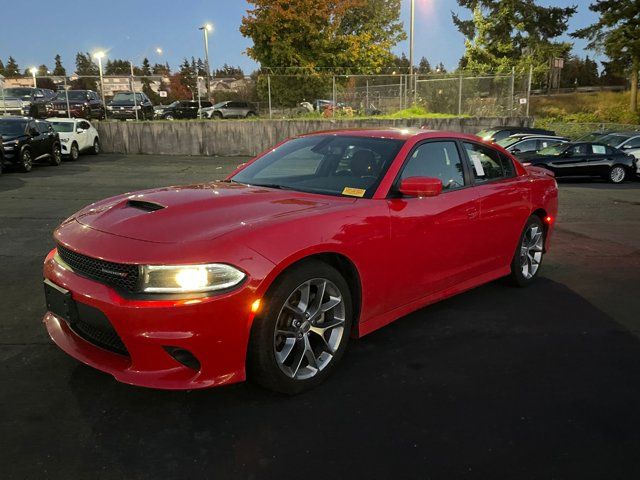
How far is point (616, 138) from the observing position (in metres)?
18.0

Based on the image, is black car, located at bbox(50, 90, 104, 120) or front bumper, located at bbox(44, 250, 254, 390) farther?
black car, located at bbox(50, 90, 104, 120)

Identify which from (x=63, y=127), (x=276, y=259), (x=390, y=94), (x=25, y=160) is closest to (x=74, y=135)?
(x=63, y=127)

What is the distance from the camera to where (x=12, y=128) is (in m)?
16.5

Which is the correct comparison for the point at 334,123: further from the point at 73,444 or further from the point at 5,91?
the point at 73,444

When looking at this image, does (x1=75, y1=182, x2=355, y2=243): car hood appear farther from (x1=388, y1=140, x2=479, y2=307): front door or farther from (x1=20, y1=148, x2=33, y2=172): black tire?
(x1=20, y1=148, x2=33, y2=172): black tire

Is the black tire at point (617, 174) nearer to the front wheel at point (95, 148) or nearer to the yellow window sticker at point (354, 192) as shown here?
the yellow window sticker at point (354, 192)

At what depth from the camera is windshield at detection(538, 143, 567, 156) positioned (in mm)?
16609

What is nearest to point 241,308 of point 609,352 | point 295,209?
point 295,209

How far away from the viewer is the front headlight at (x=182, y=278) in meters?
2.76

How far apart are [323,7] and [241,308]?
30498 millimetres

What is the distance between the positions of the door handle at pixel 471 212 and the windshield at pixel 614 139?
15.4 metres

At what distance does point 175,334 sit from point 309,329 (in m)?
0.86

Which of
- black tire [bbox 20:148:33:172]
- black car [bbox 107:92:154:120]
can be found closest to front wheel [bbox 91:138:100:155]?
black car [bbox 107:92:154:120]

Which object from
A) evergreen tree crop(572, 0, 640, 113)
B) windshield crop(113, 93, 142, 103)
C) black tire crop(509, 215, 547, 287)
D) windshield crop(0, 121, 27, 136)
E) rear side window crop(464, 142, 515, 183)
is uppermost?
evergreen tree crop(572, 0, 640, 113)
